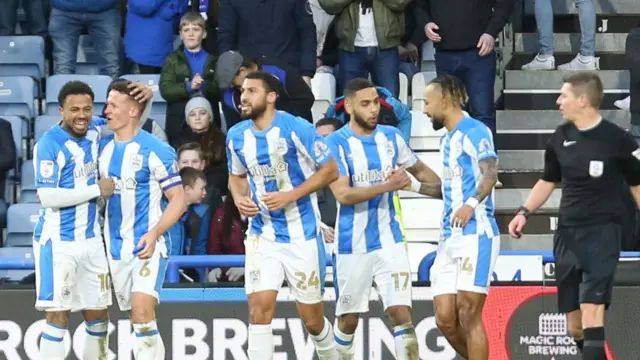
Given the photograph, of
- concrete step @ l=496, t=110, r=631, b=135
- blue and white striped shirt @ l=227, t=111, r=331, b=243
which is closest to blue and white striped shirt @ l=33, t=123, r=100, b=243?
blue and white striped shirt @ l=227, t=111, r=331, b=243

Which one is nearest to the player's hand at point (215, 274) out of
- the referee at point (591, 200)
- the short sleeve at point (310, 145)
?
the short sleeve at point (310, 145)

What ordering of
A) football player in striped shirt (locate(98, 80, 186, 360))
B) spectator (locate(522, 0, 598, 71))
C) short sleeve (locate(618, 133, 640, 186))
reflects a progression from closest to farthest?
short sleeve (locate(618, 133, 640, 186)) → football player in striped shirt (locate(98, 80, 186, 360)) → spectator (locate(522, 0, 598, 71))

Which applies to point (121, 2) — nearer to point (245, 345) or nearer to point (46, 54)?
point (46, 54)

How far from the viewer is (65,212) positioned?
11.1 metres

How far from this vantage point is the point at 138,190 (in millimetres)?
11062

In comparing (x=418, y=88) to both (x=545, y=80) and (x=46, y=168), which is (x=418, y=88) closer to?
(x=545, y=80)

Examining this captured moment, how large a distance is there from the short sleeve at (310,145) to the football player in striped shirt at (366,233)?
12.1 inches

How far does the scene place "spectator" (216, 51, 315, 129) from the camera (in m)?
12.5

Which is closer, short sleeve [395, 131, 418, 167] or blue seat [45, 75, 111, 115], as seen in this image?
short sleeve [395, 131, 418, 167]

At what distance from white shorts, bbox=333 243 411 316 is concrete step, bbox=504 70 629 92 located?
4002mm

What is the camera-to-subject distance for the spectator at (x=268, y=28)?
1382 centimetres

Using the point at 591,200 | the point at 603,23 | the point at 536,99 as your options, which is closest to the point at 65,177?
the point at 591,200

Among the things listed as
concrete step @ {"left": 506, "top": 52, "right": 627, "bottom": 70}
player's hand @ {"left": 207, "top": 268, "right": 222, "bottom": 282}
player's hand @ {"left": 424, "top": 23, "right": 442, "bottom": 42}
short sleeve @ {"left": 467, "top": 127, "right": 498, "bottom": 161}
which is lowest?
player's hand @ {"left": 207, "top": 268, "right": 222, "bottom": 282}

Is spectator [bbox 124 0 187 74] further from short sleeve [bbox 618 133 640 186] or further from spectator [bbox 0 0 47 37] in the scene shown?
short sleeve [bbox 618 133 640 186]
